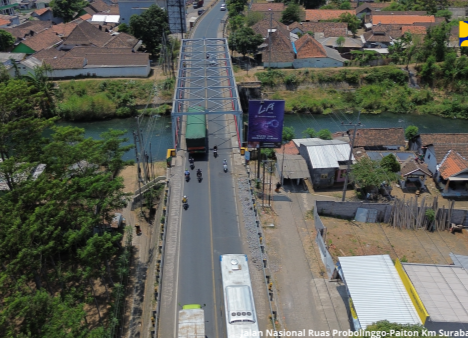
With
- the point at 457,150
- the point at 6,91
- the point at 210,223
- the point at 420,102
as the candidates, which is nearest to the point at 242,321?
the point at 210,223

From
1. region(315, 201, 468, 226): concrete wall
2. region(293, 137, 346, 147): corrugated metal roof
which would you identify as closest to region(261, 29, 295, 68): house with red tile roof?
region(293, 137, 346, 147): corrugated metal roof

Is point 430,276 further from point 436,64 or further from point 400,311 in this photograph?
point 436,64

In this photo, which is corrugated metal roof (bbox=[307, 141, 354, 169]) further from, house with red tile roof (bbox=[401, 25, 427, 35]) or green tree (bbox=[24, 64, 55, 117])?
house with red tile roof (bbox=[401, 25, 427, 35])

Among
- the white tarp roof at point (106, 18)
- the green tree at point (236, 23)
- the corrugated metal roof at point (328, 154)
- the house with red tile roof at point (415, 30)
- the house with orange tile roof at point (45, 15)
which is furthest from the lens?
the house with orange tile roof at point (45, 15)

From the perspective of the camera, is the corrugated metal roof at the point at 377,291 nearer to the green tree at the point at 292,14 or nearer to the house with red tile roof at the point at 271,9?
the green tree at the point at 292,14

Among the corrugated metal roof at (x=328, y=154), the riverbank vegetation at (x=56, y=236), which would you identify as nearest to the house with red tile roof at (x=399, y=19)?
the corrugated metal roof at (x=328, y=154)

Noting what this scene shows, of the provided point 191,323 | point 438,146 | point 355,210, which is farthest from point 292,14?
point 191,323

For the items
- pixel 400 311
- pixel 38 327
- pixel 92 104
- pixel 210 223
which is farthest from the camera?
pixel 92 104

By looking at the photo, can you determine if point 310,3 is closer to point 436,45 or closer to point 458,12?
point 458,12
